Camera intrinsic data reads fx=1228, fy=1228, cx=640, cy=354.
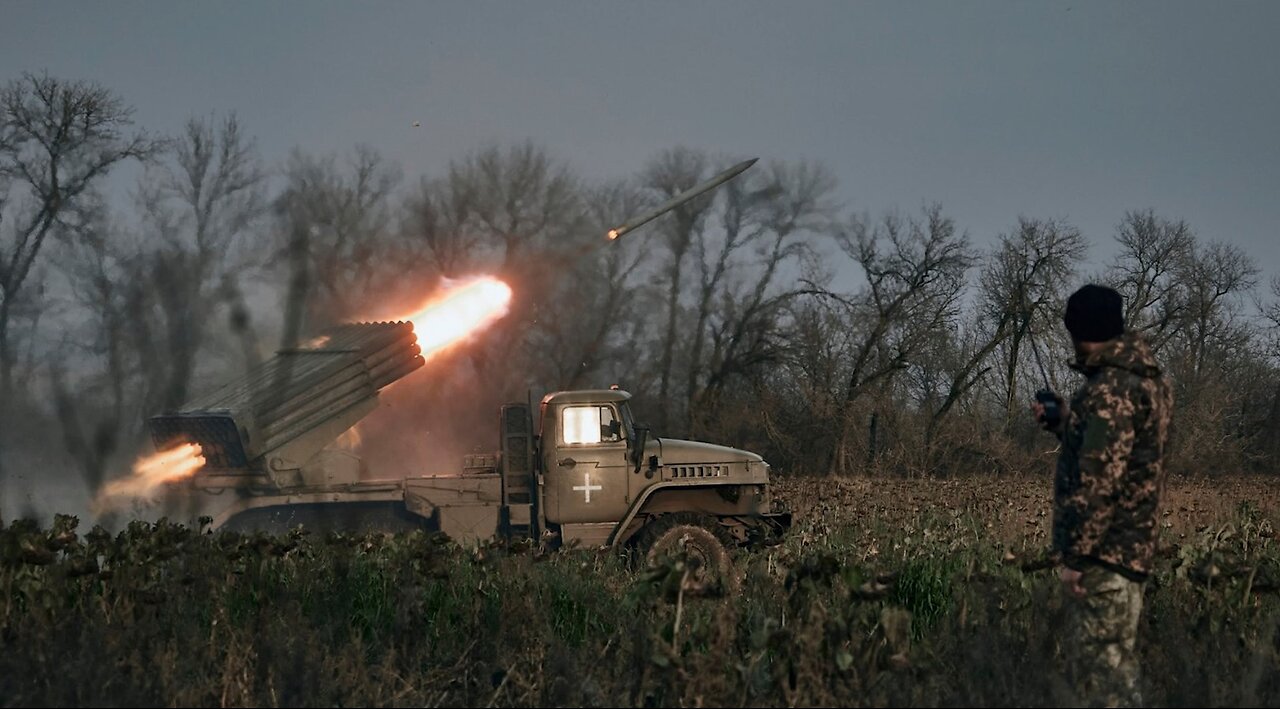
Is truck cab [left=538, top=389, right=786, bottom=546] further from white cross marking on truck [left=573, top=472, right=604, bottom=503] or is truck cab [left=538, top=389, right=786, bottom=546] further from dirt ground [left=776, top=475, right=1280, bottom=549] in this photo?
dirt ground [left=776, top=475, right=1280, bottom=549]

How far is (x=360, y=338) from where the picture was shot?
647 inches

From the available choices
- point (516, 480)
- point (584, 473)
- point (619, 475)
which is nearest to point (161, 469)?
point (516, 480)

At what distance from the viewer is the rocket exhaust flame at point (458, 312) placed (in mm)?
19609

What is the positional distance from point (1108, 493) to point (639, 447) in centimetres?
855

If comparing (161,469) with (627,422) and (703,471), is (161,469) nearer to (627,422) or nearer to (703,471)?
(627,422)

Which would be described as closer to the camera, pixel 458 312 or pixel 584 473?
pixel 584 473

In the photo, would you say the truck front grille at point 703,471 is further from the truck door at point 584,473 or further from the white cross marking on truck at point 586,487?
the white cross marking on truck at point 586,487

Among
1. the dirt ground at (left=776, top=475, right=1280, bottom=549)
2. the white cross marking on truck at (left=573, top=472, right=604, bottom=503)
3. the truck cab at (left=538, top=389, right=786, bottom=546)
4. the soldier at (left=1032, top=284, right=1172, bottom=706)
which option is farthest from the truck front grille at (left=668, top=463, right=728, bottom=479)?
the soldier at (left=1032, top=284, right=1172, bottom=706)

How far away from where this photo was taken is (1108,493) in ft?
18.7

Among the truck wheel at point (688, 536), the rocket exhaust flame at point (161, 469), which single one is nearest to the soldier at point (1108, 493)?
the truck wheel at point (688, 536)

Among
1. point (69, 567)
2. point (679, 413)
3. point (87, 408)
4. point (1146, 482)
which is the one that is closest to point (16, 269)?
point (87, 408)

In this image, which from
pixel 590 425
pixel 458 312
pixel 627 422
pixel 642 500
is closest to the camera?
pixel 642 500

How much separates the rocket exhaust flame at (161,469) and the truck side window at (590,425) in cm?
456

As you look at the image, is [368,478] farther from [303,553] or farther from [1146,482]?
[1146,482]
